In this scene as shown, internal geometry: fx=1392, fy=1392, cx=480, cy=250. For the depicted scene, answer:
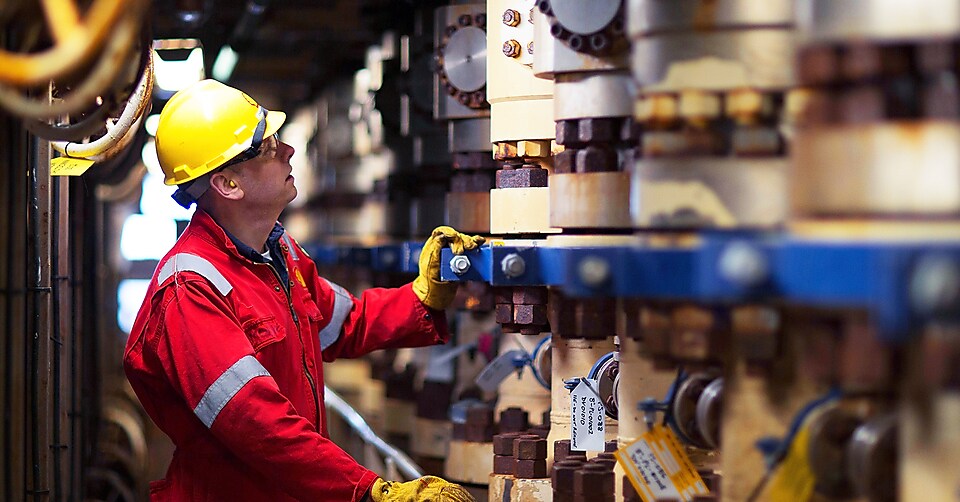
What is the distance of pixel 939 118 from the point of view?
197 cm

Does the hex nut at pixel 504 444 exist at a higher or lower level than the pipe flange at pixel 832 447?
lower

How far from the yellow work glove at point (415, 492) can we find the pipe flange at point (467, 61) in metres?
1.69

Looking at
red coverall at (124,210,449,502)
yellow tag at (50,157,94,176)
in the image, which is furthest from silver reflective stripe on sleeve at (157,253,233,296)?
yellow tag at (50,157,94,176)

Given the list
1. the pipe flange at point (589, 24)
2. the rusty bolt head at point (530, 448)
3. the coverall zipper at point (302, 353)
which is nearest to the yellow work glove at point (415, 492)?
the coverall zipper at point (302, 353)

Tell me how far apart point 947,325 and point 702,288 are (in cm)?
41

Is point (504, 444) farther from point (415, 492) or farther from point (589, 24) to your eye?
point (589, 24)

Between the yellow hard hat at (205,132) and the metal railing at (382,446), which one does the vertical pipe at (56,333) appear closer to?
the yellow hard hat at (205,132)

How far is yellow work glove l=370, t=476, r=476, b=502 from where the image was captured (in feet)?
11.3

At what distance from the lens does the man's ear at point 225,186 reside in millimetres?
3943

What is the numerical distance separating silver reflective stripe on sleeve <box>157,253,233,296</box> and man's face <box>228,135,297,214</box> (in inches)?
10.9

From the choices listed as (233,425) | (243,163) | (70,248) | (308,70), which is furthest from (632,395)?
(308,70)

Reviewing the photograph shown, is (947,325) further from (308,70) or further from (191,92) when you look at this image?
(308,70)

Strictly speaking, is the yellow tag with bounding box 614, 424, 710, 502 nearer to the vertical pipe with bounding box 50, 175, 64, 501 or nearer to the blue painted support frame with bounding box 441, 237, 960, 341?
the blue painted support frame with bounding box 441, 237, 960, 341

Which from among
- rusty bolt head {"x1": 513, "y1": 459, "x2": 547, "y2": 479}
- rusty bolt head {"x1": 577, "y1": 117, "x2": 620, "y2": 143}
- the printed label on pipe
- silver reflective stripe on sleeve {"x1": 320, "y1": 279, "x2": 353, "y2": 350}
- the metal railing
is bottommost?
the metal railing
